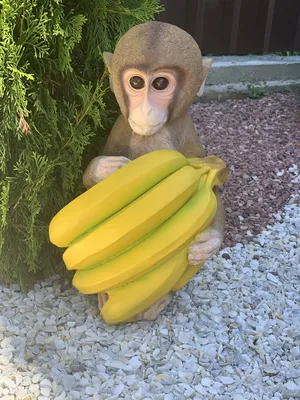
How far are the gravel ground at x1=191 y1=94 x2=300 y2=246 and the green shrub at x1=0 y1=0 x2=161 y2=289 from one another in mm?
1232

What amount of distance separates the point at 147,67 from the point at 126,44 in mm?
122

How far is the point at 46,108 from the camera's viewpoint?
2.34 meters

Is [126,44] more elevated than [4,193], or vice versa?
[126,44]

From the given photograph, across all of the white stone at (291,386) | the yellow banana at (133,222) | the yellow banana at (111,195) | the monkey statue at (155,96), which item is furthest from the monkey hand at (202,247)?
the white stone at (291,386)

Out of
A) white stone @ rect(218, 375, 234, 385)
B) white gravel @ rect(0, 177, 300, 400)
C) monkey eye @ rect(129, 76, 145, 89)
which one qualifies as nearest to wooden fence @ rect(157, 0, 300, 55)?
white gravel @ rect(0, 177, 300, 400)

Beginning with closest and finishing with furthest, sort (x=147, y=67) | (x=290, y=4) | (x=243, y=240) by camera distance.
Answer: (x=147, y=67) < (x=243, y=240) < (x=290, y=4)

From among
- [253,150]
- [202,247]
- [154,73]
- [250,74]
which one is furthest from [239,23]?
[202,247]

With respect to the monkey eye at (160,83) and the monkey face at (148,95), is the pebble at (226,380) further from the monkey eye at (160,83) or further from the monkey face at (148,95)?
the monkey eye at (160,83)

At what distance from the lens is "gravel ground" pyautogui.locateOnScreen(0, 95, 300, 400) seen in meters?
2.18

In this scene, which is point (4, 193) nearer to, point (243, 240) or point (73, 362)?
point (73, 362)

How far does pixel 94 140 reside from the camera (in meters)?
2.62

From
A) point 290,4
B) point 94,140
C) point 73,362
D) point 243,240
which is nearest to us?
point 73,362

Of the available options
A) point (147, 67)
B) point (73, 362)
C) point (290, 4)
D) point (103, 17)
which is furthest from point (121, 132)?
point (290, 4)

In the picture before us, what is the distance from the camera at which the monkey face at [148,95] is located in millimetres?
2047
